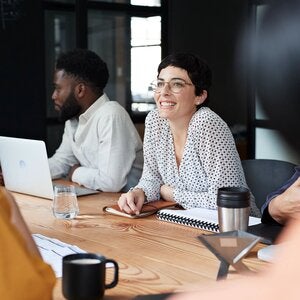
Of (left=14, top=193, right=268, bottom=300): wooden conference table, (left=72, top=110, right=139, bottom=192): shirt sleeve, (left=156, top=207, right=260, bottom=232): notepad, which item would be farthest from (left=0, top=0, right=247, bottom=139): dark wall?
(left=156, top=207, right=260, bottom=232): notepad

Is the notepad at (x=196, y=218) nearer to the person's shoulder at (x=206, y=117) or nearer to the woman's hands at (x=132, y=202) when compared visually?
the woman's hands at (x=132, y=202)

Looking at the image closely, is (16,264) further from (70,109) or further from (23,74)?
(23,74)

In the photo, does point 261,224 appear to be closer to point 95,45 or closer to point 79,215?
point 79,215

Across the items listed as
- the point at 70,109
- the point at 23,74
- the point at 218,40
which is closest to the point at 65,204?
the point at 70,109

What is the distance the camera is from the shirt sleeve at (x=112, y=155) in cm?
273

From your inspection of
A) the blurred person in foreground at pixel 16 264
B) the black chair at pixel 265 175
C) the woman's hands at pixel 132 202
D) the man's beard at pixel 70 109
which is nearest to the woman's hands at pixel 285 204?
the woman's hands at pixel 132 202

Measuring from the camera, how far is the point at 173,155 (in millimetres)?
2426

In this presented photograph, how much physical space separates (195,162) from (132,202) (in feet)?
1.27

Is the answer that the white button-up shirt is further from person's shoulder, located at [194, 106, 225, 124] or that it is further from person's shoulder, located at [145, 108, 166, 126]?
person's shoulder, located at [194, 106, 225, 124]

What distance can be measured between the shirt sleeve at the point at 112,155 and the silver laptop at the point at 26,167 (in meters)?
0.11

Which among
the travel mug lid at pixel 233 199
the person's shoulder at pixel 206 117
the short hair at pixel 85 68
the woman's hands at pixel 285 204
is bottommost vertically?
the woman's hands at pixel 285 204

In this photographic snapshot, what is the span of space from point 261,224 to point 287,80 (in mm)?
3885

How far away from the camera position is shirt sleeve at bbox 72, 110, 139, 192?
2729 millimetres

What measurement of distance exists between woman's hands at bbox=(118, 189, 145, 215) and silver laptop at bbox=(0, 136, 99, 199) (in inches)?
15.7
